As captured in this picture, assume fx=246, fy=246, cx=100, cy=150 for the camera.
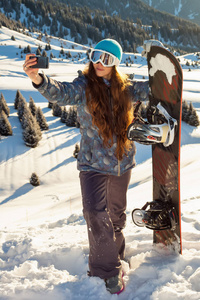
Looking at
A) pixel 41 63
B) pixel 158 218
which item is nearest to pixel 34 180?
pixel 158 218

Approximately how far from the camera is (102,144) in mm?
2104

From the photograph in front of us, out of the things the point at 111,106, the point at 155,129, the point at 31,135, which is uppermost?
the point at 111,106

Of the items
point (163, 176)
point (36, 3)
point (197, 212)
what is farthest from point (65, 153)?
point (36, 3)

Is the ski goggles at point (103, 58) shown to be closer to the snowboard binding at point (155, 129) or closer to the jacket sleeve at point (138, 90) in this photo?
the jacket sleeve at point (138, 90)

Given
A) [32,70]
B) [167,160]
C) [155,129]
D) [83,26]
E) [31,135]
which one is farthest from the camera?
[83,26]

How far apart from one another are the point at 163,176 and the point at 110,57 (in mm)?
1280

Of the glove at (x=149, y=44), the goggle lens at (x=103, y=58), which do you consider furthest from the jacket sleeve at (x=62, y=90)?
the glove at (x=149, y=44)

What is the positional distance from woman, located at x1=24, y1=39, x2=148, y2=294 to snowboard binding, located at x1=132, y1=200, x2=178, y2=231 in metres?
0.34

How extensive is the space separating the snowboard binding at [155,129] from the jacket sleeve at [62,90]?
511 millimetres

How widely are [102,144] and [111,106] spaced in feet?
1.12

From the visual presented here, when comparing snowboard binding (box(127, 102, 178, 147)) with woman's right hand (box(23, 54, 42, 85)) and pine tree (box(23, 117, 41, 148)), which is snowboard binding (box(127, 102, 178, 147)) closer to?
woman's right hand (box(23, 54, 42, 85))

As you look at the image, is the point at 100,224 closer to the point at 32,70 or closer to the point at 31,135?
the point at 32,70

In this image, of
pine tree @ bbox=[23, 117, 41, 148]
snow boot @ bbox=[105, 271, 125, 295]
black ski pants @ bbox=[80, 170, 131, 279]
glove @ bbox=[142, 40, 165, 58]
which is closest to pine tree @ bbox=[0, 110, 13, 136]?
pine tree @ bbox=[23, 117, 41, 148]

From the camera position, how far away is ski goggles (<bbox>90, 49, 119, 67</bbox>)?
2107mm
